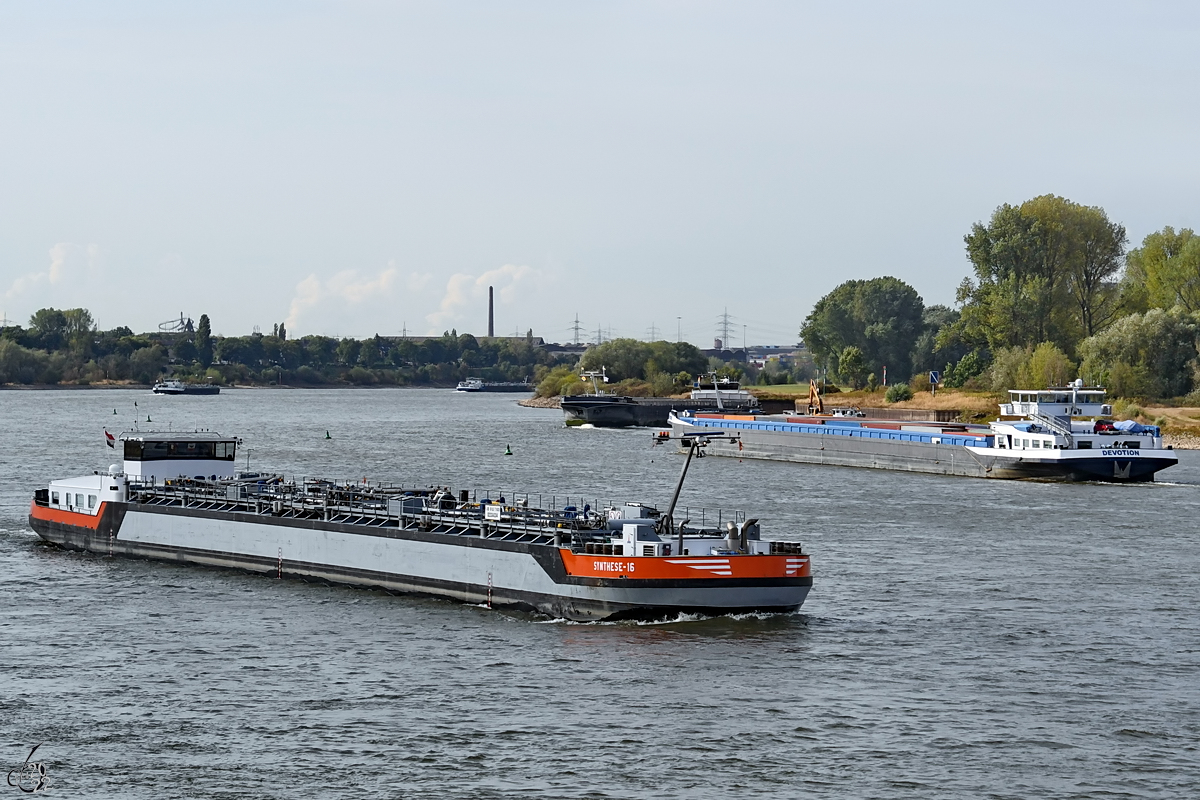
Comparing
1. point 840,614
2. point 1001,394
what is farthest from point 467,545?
point 1001,394

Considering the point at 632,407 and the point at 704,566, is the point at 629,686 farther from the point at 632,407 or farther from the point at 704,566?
the point at 632,407

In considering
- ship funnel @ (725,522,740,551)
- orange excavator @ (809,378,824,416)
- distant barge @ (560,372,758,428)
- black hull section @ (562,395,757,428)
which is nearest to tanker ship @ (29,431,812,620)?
ship funnel @ (725,522,740,551)

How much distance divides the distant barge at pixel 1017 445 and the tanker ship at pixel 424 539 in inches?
1323

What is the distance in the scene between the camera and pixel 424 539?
4262 centimetres

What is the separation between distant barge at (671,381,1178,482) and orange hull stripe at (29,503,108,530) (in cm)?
3914

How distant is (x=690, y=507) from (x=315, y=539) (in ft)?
85.5

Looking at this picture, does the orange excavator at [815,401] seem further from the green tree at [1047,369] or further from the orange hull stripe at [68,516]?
the orange hull stripe at [68,516]

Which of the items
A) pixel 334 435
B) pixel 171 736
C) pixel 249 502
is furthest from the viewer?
pixel 334 435

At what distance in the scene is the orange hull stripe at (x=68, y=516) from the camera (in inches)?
2108

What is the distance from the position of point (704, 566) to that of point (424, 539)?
9.82m

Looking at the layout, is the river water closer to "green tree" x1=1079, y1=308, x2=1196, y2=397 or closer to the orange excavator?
"green tree" x1=1079, y1=308, x2=1196, y2=397

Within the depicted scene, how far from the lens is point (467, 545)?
41375 millimetres

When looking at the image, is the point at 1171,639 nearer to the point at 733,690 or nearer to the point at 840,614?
the point at 840,614

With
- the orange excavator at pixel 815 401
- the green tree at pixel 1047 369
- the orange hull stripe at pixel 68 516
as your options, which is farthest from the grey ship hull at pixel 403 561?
the green tree at pixel 1047 369
